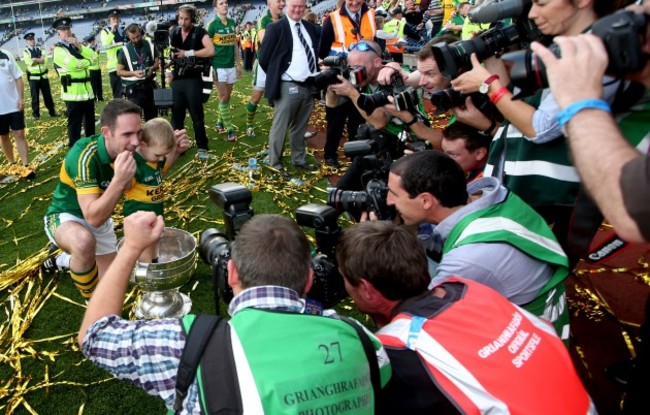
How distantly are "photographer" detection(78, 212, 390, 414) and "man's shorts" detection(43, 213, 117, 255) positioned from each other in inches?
80.9

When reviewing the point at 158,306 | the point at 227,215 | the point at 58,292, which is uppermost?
the point at 227,215

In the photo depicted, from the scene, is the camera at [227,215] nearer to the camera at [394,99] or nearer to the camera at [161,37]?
the camera at [394,99]

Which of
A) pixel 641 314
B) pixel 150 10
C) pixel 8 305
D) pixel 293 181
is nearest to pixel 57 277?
pixel 8 305

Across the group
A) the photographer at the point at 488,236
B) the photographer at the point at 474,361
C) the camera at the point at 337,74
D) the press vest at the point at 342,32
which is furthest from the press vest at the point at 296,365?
the press vest at the point at 342,32

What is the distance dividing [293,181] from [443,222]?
372 centimetres

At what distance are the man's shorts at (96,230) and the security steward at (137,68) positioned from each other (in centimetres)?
447

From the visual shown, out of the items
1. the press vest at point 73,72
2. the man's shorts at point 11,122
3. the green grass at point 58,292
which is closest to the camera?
the green grass at point 58,292

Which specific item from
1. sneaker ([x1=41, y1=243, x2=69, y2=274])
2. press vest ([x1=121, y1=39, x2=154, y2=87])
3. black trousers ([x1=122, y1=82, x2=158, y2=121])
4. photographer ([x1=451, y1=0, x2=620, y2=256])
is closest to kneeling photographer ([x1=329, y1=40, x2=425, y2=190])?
photographer ([x1=451, y1=0, x2=620, y2=256])

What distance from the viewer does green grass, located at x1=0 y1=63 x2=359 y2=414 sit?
2873 mm

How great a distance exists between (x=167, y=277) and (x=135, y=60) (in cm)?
564

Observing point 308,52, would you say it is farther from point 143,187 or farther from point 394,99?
point 143,187

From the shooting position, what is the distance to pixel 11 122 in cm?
664

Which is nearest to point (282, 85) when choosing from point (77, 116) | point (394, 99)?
point (394, 99)

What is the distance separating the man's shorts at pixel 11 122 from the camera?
6543 millimetres
